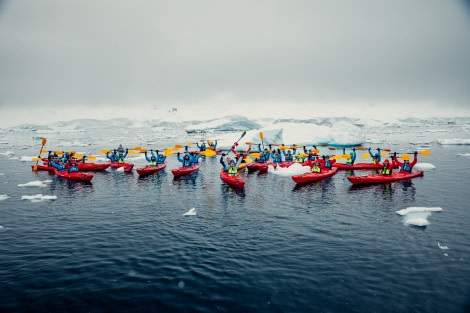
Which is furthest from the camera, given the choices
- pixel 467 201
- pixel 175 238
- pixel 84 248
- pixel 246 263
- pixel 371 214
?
pixel 467 201

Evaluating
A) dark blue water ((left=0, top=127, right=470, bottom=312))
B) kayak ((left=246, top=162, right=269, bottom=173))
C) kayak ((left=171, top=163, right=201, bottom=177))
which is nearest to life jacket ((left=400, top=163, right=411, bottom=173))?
dark blue water ((left=0, top=127, right=470, bottom=312))

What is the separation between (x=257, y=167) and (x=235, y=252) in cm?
1581

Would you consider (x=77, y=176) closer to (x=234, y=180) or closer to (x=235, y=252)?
(x=234, y=180)

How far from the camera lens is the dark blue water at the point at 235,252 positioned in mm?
7965

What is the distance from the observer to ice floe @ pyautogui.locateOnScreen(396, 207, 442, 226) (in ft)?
42.0

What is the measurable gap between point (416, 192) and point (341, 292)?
13098 mm

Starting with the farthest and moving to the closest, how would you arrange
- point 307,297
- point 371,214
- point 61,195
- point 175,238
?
point 61,195, point 371,214, point 175,238, point 307,297

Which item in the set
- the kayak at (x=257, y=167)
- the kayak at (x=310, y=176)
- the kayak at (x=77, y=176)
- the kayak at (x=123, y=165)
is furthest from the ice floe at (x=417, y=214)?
the kayak at (x=123, y=165)

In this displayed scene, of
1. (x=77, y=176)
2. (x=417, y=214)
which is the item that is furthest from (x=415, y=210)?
(x=77, y=176)

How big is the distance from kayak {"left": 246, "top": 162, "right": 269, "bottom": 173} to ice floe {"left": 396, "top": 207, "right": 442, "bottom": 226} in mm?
12373

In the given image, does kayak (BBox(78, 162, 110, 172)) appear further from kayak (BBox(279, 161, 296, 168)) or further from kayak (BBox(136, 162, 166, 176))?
kayak (BBox(279, 161, 296, 168))

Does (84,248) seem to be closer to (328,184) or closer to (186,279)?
(186,279)

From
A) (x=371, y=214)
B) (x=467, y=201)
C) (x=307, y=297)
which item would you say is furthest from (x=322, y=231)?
(x=467, y=201)

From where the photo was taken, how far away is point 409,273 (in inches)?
356
